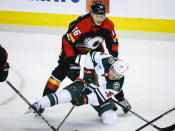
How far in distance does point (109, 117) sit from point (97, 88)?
29cm

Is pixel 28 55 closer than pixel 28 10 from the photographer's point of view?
Yes

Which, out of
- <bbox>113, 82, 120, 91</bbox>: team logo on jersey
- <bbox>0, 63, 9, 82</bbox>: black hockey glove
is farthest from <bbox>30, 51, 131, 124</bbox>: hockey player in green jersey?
<bbox>0, 63, 9, 82</bbox>: black hockey glove

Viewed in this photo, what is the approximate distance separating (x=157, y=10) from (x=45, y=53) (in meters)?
1.71

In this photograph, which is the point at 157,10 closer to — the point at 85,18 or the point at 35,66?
the point at 35,66

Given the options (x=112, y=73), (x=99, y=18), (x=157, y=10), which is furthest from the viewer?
(x=157, y=10)

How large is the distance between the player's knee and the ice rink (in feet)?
0.15

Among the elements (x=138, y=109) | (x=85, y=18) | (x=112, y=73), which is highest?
(x=85, y=18)

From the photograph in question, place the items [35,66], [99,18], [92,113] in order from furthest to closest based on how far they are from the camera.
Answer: [35,66] < [92,113] < [99,18]

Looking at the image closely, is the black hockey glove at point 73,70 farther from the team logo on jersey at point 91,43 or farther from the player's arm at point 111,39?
the player's arm at point 111,39

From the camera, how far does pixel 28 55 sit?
183 inches

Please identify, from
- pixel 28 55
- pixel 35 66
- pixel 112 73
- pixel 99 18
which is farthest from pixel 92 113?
pixel 28 55

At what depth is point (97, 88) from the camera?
3031 mm

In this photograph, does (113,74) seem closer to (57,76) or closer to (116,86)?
(116,86)

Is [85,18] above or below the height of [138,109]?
above
